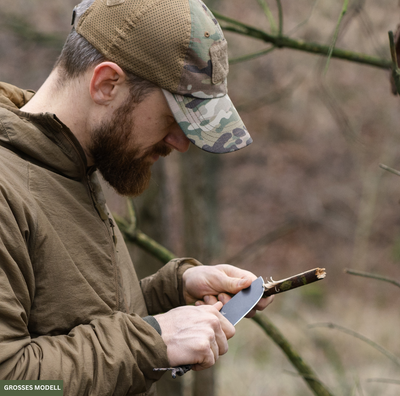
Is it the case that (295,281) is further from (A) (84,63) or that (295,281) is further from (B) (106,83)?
(A) (84,63)

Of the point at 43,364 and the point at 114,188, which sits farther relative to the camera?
the point at 114,188

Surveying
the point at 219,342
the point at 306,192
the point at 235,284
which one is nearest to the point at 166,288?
the point at 235,284

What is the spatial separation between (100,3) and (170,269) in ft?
3.68

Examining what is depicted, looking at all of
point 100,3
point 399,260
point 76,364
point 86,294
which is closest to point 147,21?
point 100,3

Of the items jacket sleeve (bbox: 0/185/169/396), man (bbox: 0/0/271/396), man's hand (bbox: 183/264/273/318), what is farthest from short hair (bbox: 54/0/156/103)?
man's hand (bbox: 183/264/273/318)

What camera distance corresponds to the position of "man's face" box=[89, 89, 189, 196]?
1.61 m

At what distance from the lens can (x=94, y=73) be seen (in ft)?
5.06

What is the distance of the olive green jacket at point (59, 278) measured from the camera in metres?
1.23

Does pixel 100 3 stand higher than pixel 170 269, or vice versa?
pixel 100 3

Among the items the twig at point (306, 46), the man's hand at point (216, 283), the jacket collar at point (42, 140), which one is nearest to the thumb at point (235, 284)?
the man's hand at point (216, 283)

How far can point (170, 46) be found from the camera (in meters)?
1.56

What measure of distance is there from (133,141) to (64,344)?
74cm

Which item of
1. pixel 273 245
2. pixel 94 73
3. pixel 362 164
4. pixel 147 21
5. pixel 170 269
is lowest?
pixel 273 245

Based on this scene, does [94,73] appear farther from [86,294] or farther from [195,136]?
[86,294]
